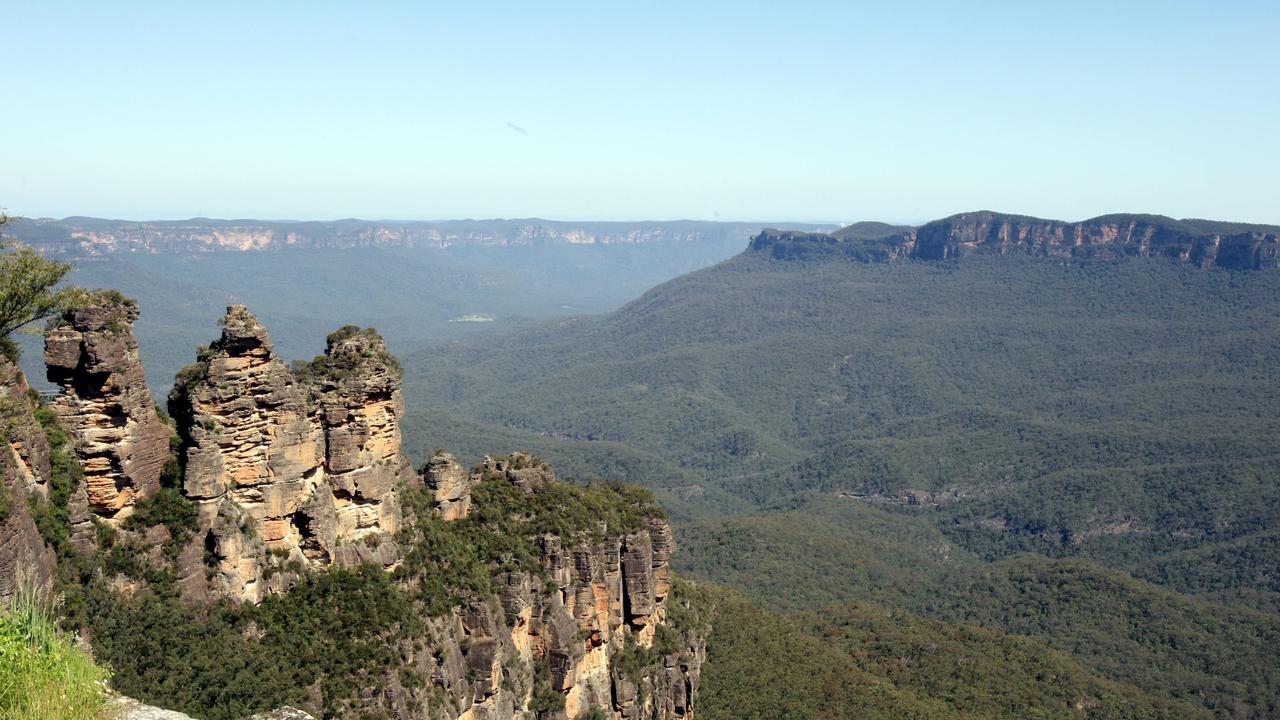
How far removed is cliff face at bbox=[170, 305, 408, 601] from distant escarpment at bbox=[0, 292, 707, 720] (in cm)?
6

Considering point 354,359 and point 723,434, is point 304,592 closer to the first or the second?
point 354,359

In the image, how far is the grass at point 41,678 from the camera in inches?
505

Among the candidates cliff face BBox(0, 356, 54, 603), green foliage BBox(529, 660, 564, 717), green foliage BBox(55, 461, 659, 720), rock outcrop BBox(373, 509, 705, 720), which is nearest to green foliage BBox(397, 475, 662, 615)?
green foliage BBox(55, 461, 659, 720)

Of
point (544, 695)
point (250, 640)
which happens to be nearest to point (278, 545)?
point (250, 640)

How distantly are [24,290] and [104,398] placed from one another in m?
3.70

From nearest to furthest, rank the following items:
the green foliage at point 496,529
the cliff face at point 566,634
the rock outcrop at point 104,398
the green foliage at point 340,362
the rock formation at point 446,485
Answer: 1. the rock outcrop at point 104,398
2. the green foliage at point 340,362
3. the cliff face at point 566,634
4. the green foliage at point 496,529
5. the rock formation at point 446,485

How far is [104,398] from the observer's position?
2764 cm

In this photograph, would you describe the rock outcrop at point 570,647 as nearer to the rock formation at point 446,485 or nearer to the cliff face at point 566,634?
the cliff face at point 566,634

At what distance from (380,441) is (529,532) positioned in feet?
28.0

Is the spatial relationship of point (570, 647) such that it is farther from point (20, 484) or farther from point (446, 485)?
point (20, 484)

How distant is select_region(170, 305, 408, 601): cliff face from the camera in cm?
2948

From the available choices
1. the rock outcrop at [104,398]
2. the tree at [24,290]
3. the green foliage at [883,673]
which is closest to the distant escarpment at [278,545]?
the rock outcrop at [104,398]

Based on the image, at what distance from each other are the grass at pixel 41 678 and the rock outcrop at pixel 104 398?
14.4m

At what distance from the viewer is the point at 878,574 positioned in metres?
103
